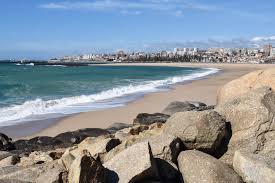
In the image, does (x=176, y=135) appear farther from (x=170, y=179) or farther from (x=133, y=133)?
(x=133, y=133)

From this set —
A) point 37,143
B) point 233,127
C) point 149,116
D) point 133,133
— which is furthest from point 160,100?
point 233,127

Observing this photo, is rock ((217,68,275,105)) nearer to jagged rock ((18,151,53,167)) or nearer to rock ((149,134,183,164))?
rock ((149,134,183,164))

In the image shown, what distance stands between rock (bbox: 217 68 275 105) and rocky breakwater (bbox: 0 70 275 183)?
1591mm

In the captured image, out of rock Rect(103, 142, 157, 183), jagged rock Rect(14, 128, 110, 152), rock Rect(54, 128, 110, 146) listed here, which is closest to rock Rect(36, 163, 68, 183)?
rock Rect(103, 142, 157, 183)

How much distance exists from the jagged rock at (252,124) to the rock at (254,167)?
610mm

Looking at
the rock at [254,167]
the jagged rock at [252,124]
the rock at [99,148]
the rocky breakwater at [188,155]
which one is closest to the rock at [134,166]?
the rocky breakwater at [188,155]

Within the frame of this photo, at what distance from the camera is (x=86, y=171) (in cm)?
565

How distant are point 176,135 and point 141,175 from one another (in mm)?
1172

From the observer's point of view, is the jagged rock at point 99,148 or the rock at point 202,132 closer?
the rock at point 202,132

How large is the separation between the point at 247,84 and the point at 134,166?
428cm

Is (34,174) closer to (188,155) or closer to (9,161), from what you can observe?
(9,161)

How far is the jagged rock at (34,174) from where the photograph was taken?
Result: 5.90 metres

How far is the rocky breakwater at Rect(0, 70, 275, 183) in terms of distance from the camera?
5.82 m

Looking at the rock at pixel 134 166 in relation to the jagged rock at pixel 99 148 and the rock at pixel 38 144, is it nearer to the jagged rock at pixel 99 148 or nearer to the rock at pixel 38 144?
the jagged rock at pixel 99 148
